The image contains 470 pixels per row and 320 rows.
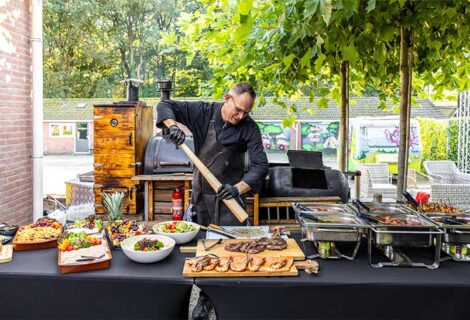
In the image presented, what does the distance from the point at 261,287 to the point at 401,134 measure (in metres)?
2.61

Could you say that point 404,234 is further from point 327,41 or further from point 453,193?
point 453,193

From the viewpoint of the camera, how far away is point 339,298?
1.99 meters

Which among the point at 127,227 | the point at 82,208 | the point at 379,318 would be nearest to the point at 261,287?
the point at 379,318

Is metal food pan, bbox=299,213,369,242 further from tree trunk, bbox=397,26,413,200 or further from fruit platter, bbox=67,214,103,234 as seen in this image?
tree trunk, bbox=397,26,413,200

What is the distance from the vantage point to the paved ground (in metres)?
12.6

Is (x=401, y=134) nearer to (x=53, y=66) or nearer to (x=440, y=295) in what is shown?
(x=440, y=295)

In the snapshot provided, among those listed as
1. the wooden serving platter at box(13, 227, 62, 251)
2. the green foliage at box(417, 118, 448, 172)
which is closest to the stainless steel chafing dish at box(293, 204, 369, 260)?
the wooden serving platter at box(13, 227, 62, 251)

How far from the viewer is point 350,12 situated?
2744mm

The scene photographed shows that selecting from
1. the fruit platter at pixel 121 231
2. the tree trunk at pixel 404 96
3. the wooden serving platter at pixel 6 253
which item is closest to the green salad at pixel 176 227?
the fruit platter at pixel 121 231

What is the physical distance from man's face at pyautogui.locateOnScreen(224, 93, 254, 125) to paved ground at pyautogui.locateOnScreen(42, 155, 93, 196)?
29.3 feet

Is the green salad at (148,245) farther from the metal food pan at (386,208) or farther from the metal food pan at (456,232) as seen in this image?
the metal food pan at (456,232)

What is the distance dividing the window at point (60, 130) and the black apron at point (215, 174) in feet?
65.1

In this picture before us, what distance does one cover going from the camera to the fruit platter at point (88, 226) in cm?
263

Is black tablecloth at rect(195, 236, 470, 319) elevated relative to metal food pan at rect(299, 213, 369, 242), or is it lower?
lower
